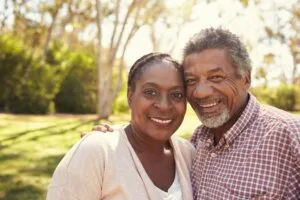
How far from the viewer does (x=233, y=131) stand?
2881mm

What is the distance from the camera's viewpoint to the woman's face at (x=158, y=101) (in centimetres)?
278

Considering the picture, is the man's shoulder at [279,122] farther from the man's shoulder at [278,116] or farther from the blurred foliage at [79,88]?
the blurred foliage at [79,88]

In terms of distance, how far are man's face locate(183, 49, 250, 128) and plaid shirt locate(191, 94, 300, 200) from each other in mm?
129

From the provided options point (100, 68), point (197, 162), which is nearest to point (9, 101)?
point (100, 68)

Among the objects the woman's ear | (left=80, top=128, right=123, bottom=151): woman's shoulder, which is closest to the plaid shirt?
the woman's ear

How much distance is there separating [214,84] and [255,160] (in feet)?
1.91

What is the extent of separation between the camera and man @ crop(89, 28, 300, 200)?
2625mm

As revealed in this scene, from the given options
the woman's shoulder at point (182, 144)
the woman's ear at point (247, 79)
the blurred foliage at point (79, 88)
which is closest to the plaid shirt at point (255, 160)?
the woman's ear at point (247, 79)

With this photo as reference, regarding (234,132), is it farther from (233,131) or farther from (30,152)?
(30,152)

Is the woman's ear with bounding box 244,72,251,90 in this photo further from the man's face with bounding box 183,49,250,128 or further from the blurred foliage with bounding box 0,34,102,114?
the blurred foliage with bounding box 0,34,102,114

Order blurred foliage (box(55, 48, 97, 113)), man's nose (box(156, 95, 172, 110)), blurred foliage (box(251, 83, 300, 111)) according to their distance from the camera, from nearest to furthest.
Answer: man's nose (box(156, 95, 172, 110)) → blurred foliage (box(55, 48, 97, 113)) → blurred foliage (box(251, 83, 300, 111))

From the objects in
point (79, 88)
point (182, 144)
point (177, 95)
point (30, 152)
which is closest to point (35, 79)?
point (79, 88)

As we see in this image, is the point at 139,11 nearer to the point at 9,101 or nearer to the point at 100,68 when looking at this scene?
the point at 100,68

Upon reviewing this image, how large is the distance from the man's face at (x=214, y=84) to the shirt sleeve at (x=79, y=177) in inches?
31.8
